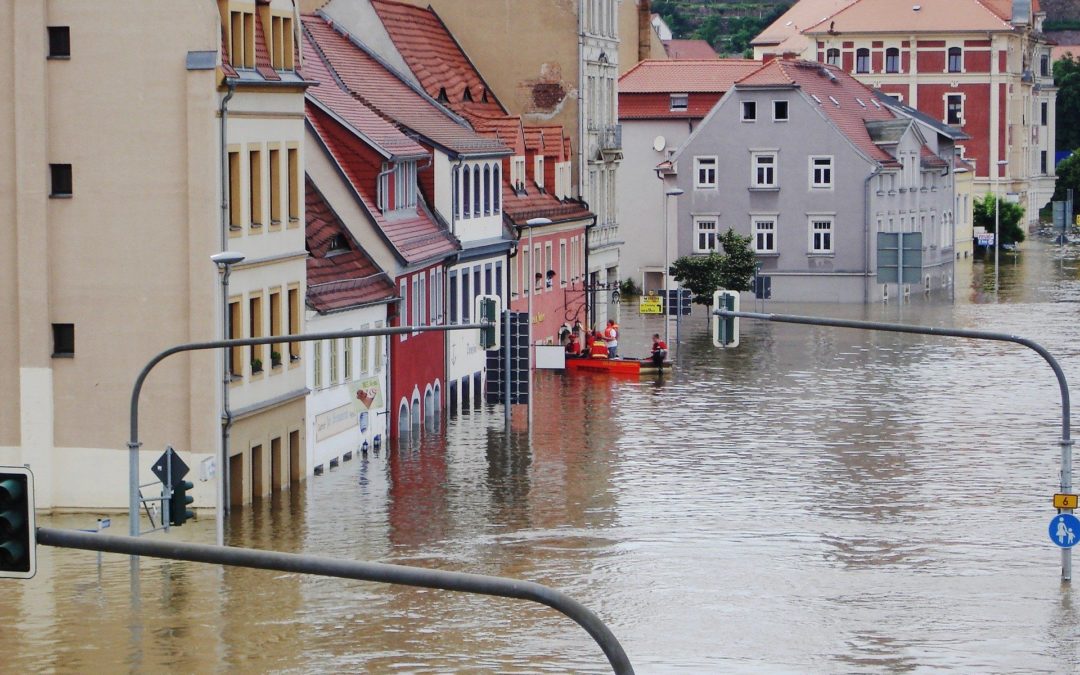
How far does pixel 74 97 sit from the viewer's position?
39750 millimetres

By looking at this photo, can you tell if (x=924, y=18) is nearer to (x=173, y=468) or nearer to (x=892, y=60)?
(x=892, y=60)

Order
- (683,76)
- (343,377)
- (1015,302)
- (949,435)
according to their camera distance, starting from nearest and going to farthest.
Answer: (343,377)
(949,435)
(1015,302)
(683,76)

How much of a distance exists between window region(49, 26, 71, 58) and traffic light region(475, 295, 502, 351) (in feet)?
30.3

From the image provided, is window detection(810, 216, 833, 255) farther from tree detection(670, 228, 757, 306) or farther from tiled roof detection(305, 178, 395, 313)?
tiled roof detection(305, 178, 395, 313)

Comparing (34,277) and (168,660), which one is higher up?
(34,277)

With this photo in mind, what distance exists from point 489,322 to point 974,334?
8.30 meters

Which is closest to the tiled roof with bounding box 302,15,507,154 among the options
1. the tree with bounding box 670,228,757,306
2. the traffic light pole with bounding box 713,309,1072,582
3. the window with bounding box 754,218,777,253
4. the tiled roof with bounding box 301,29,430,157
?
the tiled roof with bounding box 301,29,430,157

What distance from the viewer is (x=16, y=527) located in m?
12.0

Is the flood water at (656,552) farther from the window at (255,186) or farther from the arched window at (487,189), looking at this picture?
the arched window at (487,189)

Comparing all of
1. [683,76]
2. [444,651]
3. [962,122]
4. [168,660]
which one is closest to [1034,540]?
[444,651]

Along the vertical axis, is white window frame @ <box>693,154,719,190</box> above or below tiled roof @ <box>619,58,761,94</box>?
below

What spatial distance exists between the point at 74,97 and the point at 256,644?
13.9 meters

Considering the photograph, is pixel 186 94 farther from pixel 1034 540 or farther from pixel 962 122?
pixel 962 122

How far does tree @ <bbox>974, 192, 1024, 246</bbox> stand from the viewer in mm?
132750
